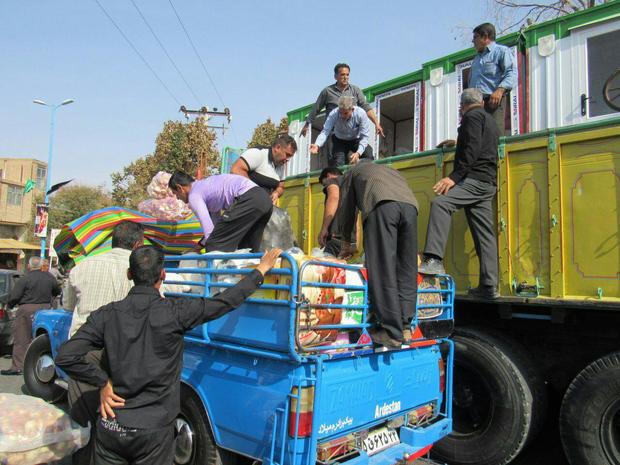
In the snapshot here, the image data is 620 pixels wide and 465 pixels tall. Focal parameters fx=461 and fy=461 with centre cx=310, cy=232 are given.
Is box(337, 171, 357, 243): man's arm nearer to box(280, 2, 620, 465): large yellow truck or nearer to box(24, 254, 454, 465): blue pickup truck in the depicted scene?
box(24, 254, 454, 465): blue pickup truck

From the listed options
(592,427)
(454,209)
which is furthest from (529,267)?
(592,427)

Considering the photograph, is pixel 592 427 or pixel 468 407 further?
pixel 468 407

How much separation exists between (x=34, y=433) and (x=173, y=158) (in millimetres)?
21196

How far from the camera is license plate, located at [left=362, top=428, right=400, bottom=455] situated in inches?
118

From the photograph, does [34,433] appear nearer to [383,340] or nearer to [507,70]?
[383,340]

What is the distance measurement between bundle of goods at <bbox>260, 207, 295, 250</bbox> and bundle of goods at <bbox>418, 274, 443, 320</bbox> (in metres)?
1.44

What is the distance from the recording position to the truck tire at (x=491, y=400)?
12.8 ft

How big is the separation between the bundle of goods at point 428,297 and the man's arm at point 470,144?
1067 millimetres

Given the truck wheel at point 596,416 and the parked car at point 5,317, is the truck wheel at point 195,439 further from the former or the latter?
the parked car at point 5,317

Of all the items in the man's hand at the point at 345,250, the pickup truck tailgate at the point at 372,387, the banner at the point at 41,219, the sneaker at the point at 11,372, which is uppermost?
the banner at the point at 41,219

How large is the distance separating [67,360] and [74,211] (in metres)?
36.6

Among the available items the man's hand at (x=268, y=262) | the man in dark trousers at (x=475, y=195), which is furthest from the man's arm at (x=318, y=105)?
the man's hand at (x=268, y=262)

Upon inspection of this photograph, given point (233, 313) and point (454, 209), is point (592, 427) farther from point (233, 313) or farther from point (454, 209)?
point (233, 313)

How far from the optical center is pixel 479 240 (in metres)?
4.15
